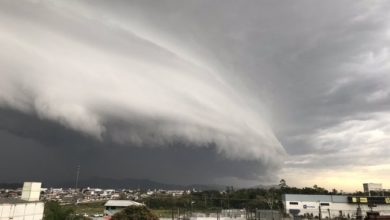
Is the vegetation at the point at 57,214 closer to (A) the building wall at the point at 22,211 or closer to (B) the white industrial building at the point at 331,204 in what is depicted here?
(A) the building wall at the point at 22,211

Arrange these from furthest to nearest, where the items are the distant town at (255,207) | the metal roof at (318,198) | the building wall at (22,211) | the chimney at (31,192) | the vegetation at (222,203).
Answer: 1. the vegetation at (222,203)
2. the metal roof at (318,198)
3. the distant town at (255,207)
4. the chimney at (31,192)
5. the building wall at (22,211)

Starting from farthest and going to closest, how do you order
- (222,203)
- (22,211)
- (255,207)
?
(222,203) → (255,207) → (22,211)

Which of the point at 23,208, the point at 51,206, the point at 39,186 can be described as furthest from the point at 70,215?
the point at 23,208

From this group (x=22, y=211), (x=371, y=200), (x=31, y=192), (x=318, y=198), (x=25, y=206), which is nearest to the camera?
(x=22, y=211)

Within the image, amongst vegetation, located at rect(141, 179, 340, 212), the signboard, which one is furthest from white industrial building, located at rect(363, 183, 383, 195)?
vegetation, located at rect(141, 179, 340, 212)

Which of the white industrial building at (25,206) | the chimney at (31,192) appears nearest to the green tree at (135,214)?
the white industrial building at (25,206)

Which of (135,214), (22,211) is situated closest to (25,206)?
(22,211)

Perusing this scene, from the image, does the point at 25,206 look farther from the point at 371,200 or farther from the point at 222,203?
the point at 222,203
